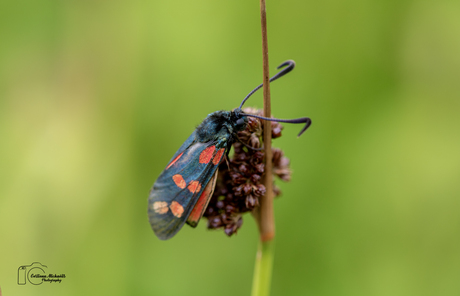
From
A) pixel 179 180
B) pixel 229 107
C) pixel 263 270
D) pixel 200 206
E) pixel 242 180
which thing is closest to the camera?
pixel 263 270

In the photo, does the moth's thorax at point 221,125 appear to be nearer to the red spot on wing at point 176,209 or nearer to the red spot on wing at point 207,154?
the red spot on wing at point 207,154

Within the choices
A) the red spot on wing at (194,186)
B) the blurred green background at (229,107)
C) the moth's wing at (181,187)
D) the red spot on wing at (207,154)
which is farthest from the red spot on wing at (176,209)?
the blurred green background at (229,107)

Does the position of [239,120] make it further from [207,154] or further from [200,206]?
[200,206]

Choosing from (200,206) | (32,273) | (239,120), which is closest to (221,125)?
(239,120)

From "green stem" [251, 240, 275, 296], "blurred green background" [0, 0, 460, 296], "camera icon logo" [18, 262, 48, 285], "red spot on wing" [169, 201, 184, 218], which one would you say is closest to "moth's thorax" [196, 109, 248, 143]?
"red spot on wing" [169, 201, 184, 218]

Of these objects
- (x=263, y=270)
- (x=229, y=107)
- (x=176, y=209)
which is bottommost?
(x=263, y=270)

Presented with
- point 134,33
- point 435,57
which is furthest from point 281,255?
point 134,33

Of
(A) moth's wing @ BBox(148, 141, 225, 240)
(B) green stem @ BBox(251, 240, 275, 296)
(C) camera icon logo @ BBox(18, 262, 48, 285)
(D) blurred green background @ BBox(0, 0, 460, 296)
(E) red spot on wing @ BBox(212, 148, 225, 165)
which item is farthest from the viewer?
(D) blurred green background @ BBox(0, 0, 460, 296)

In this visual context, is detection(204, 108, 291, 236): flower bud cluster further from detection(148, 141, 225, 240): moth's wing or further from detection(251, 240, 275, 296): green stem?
detection(251, 240, 275, 296): green stem
